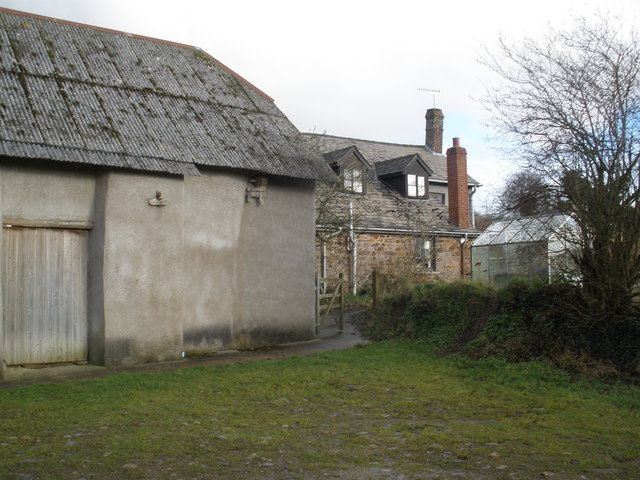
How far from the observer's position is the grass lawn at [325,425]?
5711 mm

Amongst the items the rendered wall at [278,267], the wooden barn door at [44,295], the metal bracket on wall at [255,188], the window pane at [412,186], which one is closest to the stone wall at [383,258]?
the window pane at [412,186]

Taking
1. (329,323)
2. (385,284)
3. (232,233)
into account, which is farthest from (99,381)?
(385,284)

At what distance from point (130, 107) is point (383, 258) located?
44.8 ft

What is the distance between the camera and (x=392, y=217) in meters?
25.9

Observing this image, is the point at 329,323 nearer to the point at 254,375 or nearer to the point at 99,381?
the point at 254,375

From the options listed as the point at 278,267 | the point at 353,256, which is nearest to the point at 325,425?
the point at 278,267

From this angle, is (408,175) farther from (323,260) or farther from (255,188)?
(255,188)

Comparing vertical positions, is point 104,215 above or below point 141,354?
above

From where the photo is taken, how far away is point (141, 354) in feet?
38.7

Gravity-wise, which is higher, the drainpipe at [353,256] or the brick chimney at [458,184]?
the brick chimney at [458,184]

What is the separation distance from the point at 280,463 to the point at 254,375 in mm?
4563

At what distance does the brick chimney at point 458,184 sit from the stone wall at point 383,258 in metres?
1.39

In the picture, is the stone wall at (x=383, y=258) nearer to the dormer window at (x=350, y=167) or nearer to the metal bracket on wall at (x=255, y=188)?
the dormer window at (x=350, y=167)

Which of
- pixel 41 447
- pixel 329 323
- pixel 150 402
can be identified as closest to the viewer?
pixel 41 447
